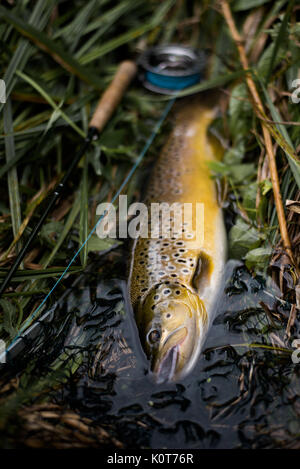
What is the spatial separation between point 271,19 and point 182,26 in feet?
2.80

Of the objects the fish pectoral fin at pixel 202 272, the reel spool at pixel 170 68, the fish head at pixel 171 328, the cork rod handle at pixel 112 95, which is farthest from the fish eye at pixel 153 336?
the reel spool at pixel 170 68

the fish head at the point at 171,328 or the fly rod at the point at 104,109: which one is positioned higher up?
the fly rod at the point at 104,109

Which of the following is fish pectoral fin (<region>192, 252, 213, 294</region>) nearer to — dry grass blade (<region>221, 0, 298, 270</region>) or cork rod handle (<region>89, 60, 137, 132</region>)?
dry grass blade (<region>221, 0, 298, 270</region>)

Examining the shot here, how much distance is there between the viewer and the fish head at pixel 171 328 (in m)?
1.48

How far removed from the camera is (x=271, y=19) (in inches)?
102

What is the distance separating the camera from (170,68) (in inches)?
112

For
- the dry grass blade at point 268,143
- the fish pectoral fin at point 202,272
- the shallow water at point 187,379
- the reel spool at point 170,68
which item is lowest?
the shallow water at point 187,379

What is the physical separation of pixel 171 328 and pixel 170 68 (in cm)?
204

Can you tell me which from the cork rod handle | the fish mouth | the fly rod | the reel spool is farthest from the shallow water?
the reel spool

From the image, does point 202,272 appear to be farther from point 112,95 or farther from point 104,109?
point 112,95

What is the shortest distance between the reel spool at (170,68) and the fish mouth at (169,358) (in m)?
1.87

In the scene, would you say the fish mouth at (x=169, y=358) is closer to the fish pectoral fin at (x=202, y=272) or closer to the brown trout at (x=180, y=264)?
the brown trout at (x=180, y=264)

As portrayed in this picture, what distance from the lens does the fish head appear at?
4.86 ft

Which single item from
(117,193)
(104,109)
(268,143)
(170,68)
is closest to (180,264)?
(117,193)
